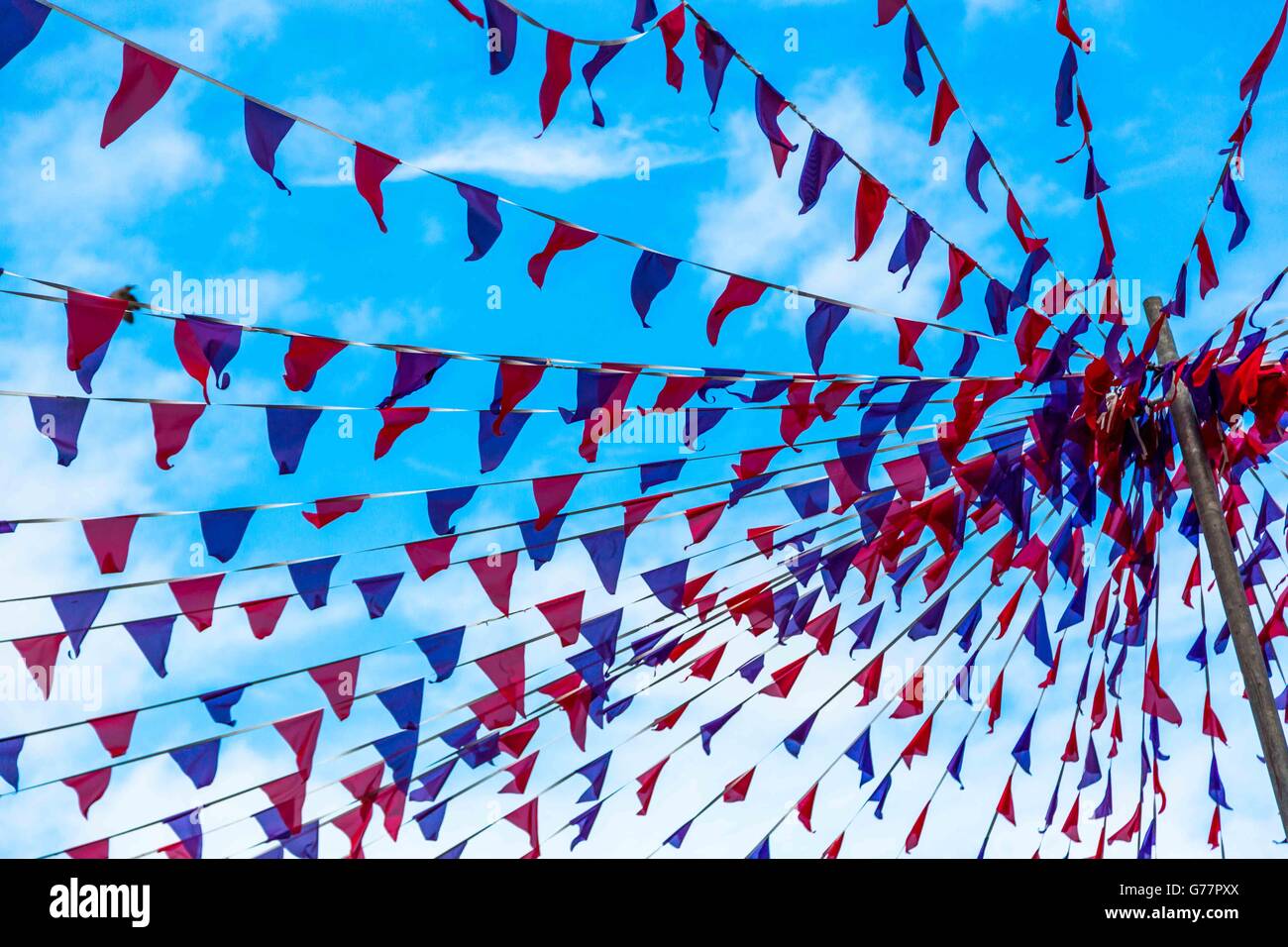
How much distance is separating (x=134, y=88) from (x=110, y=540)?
2502 mm

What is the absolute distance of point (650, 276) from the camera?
612 centimetres

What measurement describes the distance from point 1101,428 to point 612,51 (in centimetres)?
402

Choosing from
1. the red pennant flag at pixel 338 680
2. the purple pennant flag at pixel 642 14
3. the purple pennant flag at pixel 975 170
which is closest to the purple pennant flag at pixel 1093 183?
the purple pennant flag at pixel 975 170

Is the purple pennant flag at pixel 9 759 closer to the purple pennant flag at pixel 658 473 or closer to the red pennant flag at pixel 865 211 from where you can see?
the purple pennant flag at pixel 658 473

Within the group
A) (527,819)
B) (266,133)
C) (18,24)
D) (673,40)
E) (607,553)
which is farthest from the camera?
(527,819)

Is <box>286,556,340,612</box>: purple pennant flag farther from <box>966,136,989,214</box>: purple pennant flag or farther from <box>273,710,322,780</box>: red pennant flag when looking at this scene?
<box>966,136,989,214</box>: purple pennant flag

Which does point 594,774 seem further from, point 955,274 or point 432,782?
point 955,274

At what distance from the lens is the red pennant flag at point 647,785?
27.1 feet

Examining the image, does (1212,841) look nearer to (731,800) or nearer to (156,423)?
(731,800)

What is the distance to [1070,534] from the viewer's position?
312 inches

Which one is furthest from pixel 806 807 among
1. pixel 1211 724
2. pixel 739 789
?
pixel 1211 724

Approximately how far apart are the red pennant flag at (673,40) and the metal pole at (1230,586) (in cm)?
348
